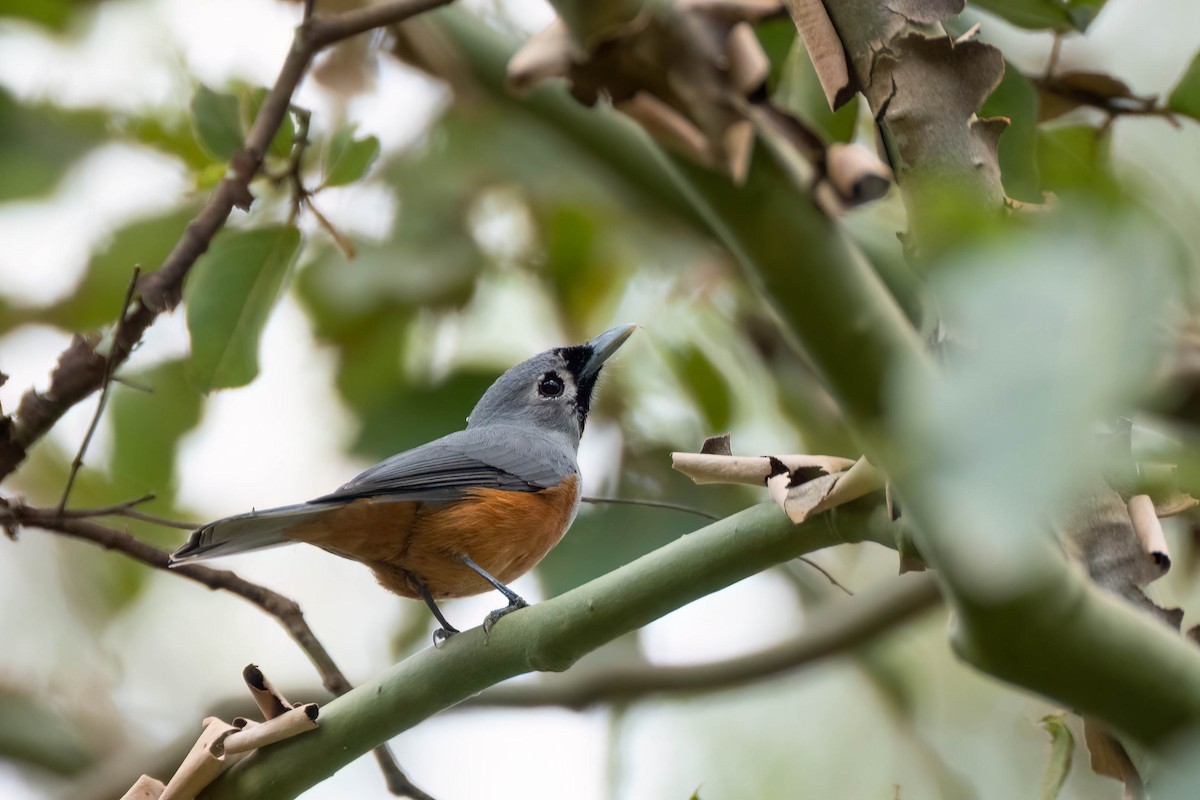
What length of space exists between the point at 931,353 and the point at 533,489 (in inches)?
87.0

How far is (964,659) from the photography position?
1.05 meters

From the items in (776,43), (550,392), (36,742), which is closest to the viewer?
(776,43)

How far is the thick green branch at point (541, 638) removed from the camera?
1.50 meters

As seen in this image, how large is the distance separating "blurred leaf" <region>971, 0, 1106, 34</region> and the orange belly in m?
1.65

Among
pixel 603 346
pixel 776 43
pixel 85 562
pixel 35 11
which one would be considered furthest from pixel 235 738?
pixel 85 562

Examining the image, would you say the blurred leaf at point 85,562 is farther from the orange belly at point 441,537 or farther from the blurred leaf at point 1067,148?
the blurred leaf at point 1067,148

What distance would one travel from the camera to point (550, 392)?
161 inches

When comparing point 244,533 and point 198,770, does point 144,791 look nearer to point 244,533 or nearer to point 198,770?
point 198,770

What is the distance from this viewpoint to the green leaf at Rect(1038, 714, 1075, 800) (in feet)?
5.50

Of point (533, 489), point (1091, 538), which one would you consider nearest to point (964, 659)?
point (1091, 538)

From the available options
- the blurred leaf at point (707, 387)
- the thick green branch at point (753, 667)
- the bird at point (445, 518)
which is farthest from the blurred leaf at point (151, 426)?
the blurred leaf at point (707, 387)

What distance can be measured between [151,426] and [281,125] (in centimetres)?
120

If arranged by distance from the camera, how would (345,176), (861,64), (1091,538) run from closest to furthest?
(1091,538) → (861,64) → (345,176)

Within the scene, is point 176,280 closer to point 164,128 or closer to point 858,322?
point 858,322
